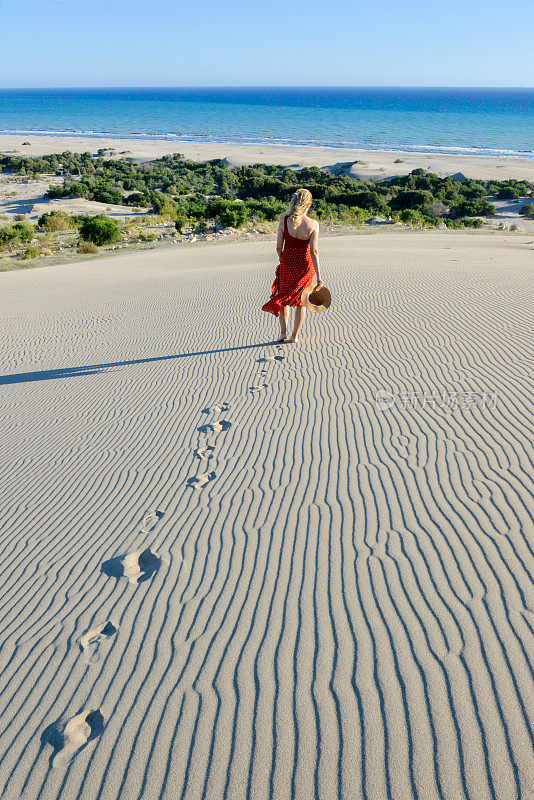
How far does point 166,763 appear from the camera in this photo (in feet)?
7.30

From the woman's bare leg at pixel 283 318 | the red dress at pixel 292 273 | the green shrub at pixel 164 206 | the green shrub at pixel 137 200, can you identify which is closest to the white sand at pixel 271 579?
the woman's bare leg at pixel 283 318

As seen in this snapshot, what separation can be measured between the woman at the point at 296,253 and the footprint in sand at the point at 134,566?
4.01 m

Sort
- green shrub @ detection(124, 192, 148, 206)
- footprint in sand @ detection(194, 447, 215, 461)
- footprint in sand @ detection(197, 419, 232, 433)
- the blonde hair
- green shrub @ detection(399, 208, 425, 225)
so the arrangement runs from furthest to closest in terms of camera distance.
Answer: green shrub @ detection(124, 192, 148, 206) → green shrub @ detection(399, 208, 425, 225) → the blonde hair → footprint in sand @ detection(197, 419, 232, 433) → footprint in sand @ detection(194, 447, 215, 461)

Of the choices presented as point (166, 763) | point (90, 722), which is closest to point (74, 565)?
point (90, 722)

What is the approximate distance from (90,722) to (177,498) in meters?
1.96

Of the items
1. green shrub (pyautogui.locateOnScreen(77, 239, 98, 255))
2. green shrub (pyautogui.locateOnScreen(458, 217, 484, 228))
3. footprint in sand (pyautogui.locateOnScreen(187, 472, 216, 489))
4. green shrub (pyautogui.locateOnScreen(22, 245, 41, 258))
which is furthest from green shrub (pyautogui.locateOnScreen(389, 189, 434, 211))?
footprint in sand (pyautogui.locateOnScreen(187, 472, 216, 489))

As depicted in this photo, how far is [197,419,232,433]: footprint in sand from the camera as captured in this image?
18.2 feet

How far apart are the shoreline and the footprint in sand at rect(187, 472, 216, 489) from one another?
41.7 metres

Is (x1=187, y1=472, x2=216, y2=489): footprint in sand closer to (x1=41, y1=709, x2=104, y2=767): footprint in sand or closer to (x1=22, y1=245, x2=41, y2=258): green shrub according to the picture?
(x1=41, y1=709, x2=104, y2=767): footprint in sand

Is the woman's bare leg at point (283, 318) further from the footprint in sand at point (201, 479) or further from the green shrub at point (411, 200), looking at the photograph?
the green shrub at point (411, 200)

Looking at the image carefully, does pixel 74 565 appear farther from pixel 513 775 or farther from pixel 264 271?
pixel 264 271

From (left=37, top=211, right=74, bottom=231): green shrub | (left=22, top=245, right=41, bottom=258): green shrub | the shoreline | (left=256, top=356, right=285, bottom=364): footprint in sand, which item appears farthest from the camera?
the shoreline

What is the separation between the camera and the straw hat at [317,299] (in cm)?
698

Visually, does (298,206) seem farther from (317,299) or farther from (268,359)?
(268,359)
